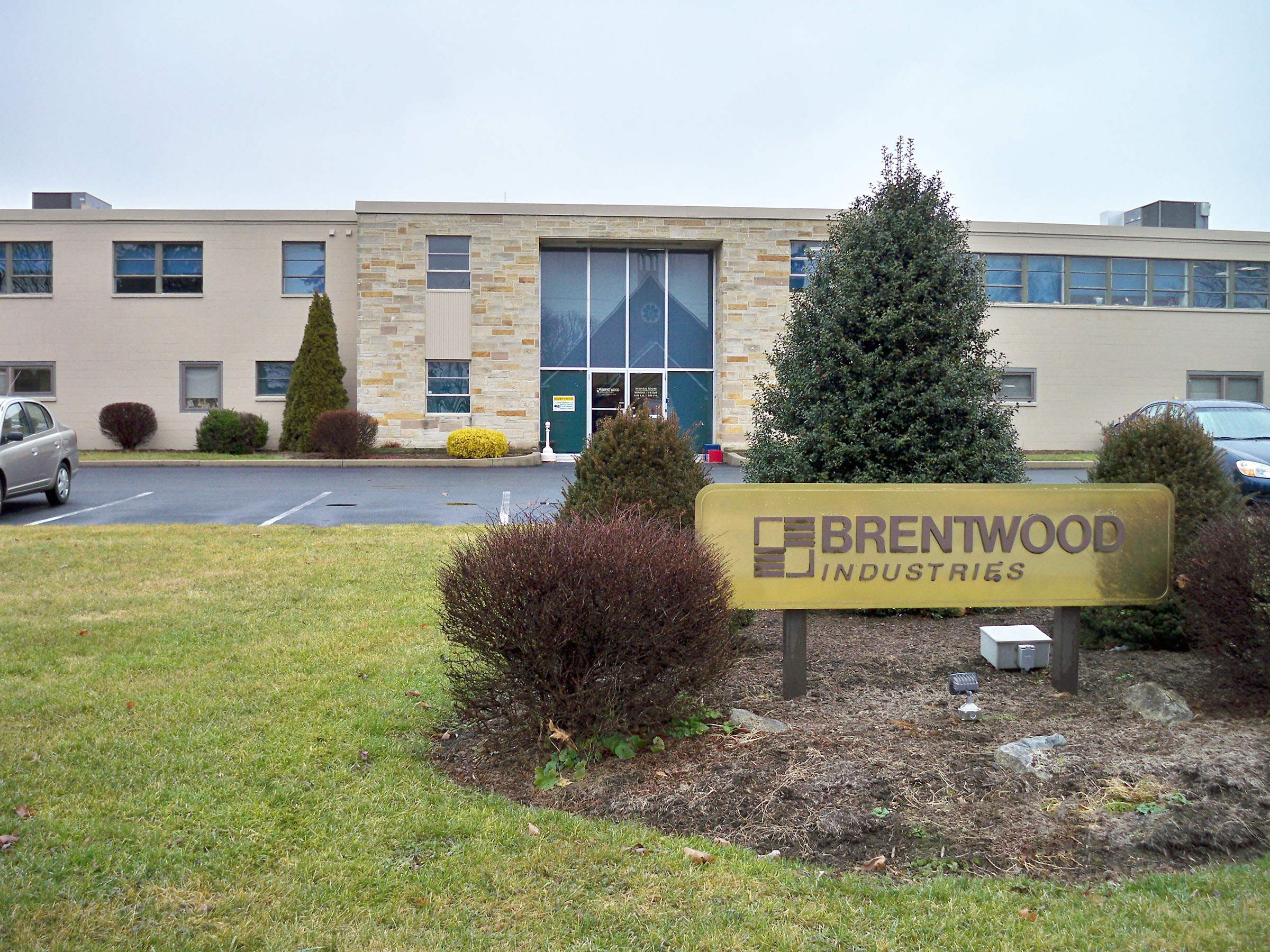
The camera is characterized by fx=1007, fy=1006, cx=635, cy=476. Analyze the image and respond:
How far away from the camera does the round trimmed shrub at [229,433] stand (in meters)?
26.4

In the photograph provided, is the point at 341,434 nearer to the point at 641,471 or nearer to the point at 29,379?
the point at 29,379

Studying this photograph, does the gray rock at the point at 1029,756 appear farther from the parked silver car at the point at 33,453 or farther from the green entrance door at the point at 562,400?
the green entrance door at the point at 562,400

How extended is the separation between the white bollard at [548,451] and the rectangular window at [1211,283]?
65.5ft

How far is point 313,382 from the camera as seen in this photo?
2641 centimetres

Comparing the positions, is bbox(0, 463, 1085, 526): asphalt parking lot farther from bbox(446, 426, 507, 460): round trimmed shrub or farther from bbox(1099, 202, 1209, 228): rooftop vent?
bbox(1099, 202, 1209, 228): rooftop vent

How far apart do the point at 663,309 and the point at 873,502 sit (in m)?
23.4

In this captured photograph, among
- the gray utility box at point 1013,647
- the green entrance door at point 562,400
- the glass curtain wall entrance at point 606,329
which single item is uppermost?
the glass curtain wall entrance at point 606,329

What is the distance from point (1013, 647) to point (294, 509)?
38.9ft

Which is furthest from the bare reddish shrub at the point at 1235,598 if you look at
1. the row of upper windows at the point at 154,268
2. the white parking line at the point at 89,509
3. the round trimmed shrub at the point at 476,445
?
the row of upper windows at the point at 154,268

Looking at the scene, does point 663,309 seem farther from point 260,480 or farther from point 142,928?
point 142,928

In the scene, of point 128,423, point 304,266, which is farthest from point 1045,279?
point 128,423

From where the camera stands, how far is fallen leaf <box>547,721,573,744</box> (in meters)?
4.40

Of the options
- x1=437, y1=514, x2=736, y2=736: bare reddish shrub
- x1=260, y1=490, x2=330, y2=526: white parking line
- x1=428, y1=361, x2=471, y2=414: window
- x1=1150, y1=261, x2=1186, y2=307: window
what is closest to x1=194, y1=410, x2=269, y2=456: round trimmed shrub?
x1=428, y1=361, x2=471, y2=414: window

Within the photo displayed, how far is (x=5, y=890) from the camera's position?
3277 mm
